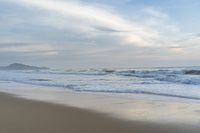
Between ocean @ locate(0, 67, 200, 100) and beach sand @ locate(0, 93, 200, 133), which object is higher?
ocean @ locate(0, 67, 200, 100)

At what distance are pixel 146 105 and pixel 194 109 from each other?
151cm

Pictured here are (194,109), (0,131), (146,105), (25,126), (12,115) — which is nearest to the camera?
(0,131)

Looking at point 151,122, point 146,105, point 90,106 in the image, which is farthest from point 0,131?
point 146,105

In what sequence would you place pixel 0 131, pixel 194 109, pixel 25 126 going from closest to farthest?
pixel 0 131 < pixel 25 126 < pixel 194 109

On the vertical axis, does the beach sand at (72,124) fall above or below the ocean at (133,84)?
below

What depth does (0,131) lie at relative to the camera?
19.9 feet

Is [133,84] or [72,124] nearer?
[72,124]

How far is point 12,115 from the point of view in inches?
313

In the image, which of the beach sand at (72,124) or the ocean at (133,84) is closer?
the beach sand at (72,124)

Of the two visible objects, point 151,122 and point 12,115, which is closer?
point 151,122

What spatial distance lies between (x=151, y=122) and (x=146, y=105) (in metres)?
2.72

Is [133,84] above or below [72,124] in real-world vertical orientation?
above

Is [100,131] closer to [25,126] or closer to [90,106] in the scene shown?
[25,126]

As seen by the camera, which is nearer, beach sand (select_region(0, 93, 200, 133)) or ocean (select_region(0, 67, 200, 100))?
beach sand (select_region(0, 93, 200, 133))
